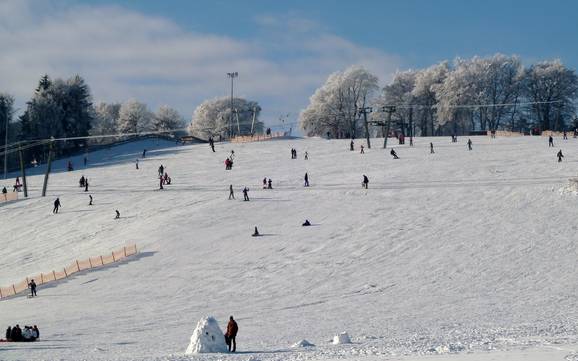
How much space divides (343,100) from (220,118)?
2973 centimetres

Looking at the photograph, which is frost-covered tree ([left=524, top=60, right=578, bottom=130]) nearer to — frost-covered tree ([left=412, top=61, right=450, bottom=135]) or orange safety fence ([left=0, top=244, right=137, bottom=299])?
frost-covered tree ([left=412, top=61, right=450, bottom=135])

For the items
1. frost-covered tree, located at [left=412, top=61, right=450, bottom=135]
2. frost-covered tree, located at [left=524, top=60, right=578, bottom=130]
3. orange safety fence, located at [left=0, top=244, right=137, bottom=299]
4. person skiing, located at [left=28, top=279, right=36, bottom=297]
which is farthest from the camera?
frost-covered tree, located at [left=412, top=61, right=450, bottom=135]

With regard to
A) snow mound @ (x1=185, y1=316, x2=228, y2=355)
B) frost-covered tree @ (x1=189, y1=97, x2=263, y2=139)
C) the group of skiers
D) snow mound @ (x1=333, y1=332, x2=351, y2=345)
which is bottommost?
the group of skiers

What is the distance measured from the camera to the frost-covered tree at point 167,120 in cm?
15050

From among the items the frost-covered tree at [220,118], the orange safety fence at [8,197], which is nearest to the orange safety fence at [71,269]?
the orange safety fence at [8,197]

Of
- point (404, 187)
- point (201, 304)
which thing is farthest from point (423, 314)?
point (404, 187)

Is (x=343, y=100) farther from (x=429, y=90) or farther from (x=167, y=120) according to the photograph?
(x=167, y=120)

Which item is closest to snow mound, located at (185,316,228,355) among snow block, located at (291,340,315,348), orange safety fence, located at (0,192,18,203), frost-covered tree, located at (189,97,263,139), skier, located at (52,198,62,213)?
snow block, located at (291,340,315,348)

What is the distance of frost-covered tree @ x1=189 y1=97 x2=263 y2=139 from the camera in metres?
142

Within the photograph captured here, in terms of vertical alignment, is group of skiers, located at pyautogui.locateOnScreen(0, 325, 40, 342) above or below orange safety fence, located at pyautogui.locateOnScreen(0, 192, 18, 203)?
below

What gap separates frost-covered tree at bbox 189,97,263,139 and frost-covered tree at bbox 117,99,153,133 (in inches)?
346

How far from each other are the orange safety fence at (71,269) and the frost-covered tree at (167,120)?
10606 centimetres

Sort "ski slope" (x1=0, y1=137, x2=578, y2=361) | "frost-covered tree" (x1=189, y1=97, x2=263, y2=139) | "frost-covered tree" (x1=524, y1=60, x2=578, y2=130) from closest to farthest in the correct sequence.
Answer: "ski slope" (x1=0, y1=137, x2=578, y2=361) < "frost-covered tree" (x1=524, y1=60, x2=578, y2=130) < "frost-covered tree" (x1=189, y1=97, x2=263, y2=139)

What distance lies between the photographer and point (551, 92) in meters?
109
